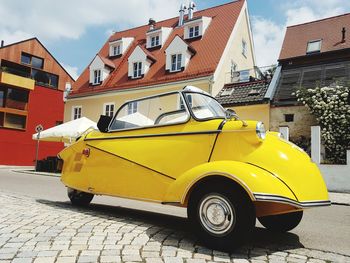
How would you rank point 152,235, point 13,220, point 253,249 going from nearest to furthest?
point 253,249 < point 152,235 < point 13,220

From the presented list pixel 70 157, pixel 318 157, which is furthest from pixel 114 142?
pixel 318 157

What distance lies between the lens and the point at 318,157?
1445 cm

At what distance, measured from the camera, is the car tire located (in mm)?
3754

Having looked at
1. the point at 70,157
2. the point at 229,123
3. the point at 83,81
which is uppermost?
the point at 83,81

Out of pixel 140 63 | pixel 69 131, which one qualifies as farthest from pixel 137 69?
pixel 69 131

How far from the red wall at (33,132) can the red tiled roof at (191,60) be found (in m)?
8.06

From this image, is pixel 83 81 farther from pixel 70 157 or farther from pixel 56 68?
pixel 70 157

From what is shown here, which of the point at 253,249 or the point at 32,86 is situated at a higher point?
the point at 32,86

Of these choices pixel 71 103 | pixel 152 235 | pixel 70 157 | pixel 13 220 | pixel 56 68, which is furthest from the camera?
pixel 56 68

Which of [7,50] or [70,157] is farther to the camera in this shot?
[7,50]

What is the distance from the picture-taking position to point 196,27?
26.7m

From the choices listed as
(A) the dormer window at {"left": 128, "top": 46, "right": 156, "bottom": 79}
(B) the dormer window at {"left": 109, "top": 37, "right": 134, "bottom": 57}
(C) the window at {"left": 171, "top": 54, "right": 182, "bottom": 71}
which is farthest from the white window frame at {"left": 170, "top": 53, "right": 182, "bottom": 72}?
(B) the dormer window at {"left": 109, "top": 37, "right": 134, "bottom": 57}

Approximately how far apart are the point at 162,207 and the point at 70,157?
2.26 metres

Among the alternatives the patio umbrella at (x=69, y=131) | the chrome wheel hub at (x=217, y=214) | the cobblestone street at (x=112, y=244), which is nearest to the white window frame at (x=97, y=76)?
the patio umbrella at (x=69, y=131)
